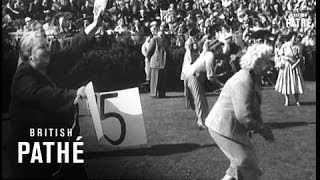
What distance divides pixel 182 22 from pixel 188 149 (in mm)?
1123

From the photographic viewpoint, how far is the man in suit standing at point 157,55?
17.5ft

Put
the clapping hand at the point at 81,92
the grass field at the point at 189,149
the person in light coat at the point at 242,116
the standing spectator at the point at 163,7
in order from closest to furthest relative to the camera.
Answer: the person in light coat at the point at 242,116 < the clapping hand at the point at 81,92 < the grass field at the point at 189,149 < the standing spectator at the point at 163,7

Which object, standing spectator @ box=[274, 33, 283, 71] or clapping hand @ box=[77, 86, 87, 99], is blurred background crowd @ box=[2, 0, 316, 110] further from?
clapping hand @ box=[77, 86, 87, 99]

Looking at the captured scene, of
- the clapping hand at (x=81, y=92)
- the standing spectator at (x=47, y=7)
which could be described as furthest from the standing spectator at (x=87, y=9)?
the clapping hand at (x=81, y=92)

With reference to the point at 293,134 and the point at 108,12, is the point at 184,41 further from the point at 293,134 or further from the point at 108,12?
the point at 293,134

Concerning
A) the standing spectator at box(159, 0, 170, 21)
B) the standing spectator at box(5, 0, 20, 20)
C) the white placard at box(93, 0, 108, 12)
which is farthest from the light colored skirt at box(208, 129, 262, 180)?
the standing spectator at box(5, 0, 20, 20)

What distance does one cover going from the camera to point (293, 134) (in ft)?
17.5

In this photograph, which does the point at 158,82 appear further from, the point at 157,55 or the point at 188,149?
the point at 188,149

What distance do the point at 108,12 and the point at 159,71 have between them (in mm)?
681

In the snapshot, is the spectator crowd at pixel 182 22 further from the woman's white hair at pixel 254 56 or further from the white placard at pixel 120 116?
the white placard at pixel 120 116

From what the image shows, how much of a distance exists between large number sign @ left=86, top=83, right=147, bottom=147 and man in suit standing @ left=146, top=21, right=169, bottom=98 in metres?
0.21

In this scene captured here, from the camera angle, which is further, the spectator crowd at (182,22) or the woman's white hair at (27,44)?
the spectator crowd at (182,22)

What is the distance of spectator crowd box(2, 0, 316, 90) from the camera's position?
5.24 meters

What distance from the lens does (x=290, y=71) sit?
17.8 ft
